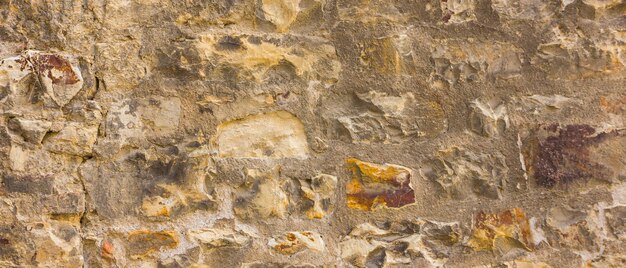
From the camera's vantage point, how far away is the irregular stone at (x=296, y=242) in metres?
1.52

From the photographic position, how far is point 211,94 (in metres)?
1.49

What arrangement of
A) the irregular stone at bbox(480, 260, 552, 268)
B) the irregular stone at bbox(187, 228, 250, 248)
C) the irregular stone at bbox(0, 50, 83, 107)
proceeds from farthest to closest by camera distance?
the irregular stone at bbox(480, 260, 552, 268) < the irregular stone at bbox(187, 228, 250, 248) < the irregular stone at bbox(0, 50, 83, 107)

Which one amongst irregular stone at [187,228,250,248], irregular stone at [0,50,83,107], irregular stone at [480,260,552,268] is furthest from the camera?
irregular stone at [480,260,552,268]

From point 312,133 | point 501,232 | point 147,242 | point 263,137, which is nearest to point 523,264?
point 501,232

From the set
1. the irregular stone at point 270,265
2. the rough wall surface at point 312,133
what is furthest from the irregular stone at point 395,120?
the irregular stone at point 270,265

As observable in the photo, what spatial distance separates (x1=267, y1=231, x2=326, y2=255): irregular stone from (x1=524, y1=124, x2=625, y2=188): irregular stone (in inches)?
23.7

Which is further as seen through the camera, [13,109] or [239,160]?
[239,160]

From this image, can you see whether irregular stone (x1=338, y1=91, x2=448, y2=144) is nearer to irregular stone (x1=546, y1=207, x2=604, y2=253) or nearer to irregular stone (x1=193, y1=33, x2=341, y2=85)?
irregular stone (x1=193, y1=33, x2=341, y2=85)

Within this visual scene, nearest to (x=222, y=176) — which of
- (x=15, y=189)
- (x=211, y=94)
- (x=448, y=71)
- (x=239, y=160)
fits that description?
(x=239, y=160)

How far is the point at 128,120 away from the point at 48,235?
33 centimetres

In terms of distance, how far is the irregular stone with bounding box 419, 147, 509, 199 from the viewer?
1.57 metres

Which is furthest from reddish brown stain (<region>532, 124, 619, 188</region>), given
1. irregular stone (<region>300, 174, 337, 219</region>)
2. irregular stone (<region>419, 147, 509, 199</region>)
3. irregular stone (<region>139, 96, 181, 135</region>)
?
irregular stone (<region>139, 96, 181, 135</region>)

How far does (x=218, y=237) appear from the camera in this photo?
1.49 m

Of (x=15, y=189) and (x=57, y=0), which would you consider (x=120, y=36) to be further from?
(x=15, y=189)
